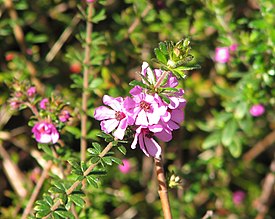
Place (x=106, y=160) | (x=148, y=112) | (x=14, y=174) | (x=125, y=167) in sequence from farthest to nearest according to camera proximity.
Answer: (x=125, y=167) < (x=14, y=174) < (x=106, y=160) < (x=148, y=112)

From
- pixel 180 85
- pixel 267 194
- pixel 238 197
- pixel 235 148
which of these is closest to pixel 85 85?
pixel 180 85

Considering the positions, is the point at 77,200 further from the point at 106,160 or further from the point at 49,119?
the point at 49,119

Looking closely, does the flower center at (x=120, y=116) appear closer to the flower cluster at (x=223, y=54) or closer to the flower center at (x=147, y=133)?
the flower center at (x=147, y=133)

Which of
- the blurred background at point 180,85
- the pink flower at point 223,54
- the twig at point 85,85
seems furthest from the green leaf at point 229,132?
the twig at point 85,85

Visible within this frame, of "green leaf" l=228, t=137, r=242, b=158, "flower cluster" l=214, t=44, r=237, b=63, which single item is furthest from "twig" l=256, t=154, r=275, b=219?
"flower cluster" l=214, t=44, r=237, b=63

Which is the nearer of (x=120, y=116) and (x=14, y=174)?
(x=120, y=116)

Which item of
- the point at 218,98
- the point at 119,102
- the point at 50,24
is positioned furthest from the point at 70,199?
the point at 50,24
